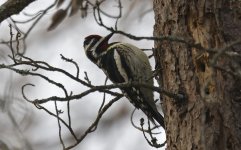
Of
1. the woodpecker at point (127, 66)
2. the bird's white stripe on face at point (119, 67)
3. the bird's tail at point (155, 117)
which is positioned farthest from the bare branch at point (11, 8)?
the bird's tail at point (155, 117)

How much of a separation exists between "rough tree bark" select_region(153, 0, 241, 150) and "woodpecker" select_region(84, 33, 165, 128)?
808mm

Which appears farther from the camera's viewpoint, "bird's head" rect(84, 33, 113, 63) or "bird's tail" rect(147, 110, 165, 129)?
"bird's head" rect(84, 33, 113, 63)

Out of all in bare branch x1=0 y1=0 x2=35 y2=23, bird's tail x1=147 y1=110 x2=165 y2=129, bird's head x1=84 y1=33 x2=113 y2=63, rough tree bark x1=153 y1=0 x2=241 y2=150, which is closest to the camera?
rough tree bark x1=153 y1=0 x2=241 y2=150

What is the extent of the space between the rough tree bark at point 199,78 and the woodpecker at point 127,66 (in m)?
0.81

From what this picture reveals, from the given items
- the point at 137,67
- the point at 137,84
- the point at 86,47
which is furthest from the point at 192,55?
the point at 86,47

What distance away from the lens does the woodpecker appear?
3914 millimetres

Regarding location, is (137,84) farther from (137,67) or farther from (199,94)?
(137,67)

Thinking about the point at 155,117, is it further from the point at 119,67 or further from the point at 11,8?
the point at 11,8

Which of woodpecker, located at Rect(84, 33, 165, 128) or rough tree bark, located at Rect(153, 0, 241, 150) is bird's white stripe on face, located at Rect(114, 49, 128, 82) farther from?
rough tree bark, located at Rect(153, 0, 241, 150)

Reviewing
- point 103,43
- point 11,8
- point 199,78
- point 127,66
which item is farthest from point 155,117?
point 11,8

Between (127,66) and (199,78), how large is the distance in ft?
3.97

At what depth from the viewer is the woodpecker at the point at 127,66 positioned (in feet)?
12.8

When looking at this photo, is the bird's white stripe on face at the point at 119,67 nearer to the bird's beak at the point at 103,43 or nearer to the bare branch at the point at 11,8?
the bird's beak at the point at 103,43

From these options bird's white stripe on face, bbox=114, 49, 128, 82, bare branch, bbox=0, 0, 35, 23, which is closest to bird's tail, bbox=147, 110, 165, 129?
bird's white stripe on face, bbox=114, 49, 128, 82
